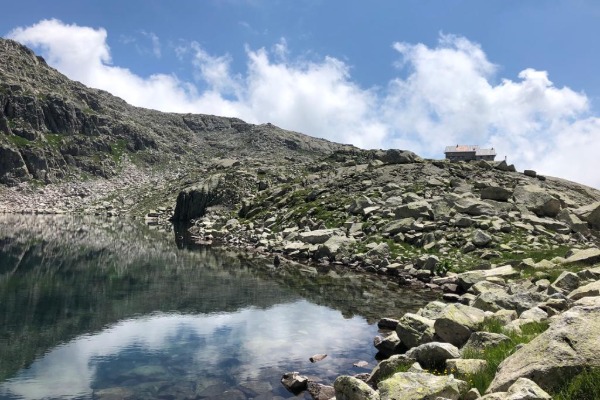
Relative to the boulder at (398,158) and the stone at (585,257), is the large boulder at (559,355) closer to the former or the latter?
the stone at (585,257)

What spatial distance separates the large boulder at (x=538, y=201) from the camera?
58.6 meters

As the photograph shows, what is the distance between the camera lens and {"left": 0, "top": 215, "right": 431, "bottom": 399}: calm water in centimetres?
1933

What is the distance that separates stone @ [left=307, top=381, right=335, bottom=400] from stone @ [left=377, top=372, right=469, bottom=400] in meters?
4.35

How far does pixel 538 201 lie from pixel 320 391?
53.9m

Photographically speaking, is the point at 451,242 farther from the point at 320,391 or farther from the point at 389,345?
the point at 320,391

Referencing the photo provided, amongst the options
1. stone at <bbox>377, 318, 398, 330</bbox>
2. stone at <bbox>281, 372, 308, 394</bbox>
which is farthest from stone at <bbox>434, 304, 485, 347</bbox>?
stone at <bbox>377, 318, 398, 330</bbox>

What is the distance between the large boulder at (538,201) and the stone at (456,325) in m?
44.7

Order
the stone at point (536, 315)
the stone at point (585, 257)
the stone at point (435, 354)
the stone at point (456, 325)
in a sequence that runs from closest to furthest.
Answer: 1. the stone at point (435, 354)
2. the stone at point (536, 315)
3. the stone at point (456, 325)
4. the stone at point (585, 257)

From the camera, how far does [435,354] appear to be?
1723 cm

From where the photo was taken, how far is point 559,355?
10906 millimetres

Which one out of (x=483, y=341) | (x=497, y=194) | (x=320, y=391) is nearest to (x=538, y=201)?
(x=497, y=194)

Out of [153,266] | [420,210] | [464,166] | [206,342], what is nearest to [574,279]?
[206,342]

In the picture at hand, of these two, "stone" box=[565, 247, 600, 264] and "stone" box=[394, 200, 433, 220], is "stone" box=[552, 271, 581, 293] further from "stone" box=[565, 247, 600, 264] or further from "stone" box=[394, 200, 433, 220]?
"stone" box=[394, 200, 433, 220]

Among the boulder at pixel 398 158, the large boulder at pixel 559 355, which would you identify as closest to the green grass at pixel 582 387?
the large boulder at pixel 559 355
